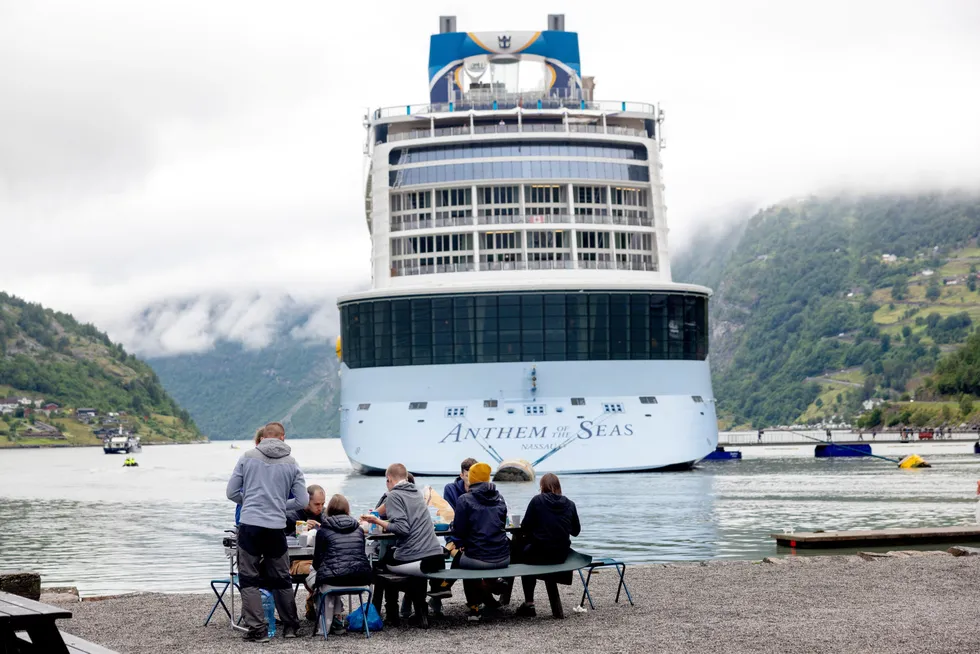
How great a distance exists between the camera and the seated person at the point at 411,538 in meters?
15.8

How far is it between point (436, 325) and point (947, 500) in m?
27.1

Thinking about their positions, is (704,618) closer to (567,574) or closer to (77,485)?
(567,574)

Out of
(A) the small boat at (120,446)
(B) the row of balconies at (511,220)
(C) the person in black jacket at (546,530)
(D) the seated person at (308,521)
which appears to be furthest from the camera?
(A) the small boat at (120,446)

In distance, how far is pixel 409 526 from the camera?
51.9 ft

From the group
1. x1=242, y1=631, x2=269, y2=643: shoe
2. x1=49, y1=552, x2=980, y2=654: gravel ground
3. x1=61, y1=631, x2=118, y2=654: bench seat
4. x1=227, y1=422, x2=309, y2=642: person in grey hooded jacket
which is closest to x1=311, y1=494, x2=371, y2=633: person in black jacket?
x1=227, y1=422, x2=309, y2=642: person in grey hooded jacket

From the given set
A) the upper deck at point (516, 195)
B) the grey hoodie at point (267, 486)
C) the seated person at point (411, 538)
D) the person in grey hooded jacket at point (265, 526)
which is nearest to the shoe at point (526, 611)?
the seated person at point (411, 538)

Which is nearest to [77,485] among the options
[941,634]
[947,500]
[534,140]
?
[534,140]

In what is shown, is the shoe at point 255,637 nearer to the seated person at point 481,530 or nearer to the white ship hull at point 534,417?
the seated person at point 481,530

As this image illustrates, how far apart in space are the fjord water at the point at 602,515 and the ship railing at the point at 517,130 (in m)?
18.7

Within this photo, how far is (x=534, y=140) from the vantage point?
71188 mm

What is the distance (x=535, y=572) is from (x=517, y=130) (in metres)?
56.9

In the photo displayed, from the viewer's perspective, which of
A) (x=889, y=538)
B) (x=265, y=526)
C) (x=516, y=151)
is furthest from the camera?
(x=516, y=151)

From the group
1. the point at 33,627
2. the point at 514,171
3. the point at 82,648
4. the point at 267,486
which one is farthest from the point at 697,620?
the point at 514,171

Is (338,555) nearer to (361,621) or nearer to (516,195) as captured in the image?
(361,621)
